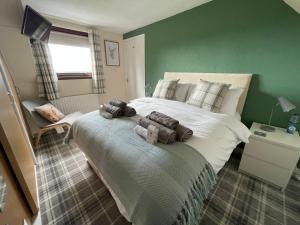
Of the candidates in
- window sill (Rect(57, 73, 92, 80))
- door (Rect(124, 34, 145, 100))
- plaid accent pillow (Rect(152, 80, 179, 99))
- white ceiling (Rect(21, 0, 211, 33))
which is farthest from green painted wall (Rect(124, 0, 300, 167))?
window sill (Rect(57, 73, 92, 80))

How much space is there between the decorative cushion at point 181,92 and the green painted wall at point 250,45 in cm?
47

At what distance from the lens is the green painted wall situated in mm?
1591

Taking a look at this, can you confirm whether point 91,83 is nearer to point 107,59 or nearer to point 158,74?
point 107,59

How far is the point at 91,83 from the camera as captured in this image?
352 centimetres

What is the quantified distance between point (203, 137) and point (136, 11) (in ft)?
8.36

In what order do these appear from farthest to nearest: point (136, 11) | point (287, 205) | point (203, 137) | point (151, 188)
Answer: point (136, 11), point (287, 205), point (203, 137), point (151, 188)

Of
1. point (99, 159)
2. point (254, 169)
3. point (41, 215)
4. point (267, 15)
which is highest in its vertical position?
point (267, 15)

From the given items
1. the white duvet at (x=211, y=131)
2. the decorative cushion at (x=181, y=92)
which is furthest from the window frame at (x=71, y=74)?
the decorative cushion at (x=181, y=92)

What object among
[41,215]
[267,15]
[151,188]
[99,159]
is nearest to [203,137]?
[151,188]

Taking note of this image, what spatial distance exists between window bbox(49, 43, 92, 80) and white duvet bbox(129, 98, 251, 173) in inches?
91.4

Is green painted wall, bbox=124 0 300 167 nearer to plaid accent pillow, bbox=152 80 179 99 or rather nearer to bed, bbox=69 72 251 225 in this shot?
plaid accent pillow, bbox=152 80 179 99

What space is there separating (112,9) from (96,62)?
4.46 feet

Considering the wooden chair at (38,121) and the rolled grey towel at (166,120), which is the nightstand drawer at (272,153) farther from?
the wooden chair at (38,121)

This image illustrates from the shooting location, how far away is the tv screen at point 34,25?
1.99 meters
